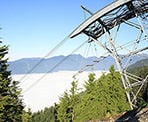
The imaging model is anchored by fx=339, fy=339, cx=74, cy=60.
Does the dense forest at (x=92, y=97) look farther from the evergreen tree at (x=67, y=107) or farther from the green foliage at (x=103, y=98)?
the evergreen tree at (x=67, y=107)

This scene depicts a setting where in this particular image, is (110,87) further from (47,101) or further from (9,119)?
(47,101)

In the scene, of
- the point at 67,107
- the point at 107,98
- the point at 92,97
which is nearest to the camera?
the point at 107,98

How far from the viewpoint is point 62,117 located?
2371 inches

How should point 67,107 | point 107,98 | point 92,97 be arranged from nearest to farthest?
1. point 107,98
2. point 92,97
3. point 67,107

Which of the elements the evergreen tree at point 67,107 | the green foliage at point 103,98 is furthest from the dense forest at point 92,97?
the evergreen tree at point 67,107

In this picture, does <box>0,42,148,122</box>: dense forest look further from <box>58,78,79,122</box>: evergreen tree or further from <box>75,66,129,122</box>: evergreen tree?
<box>58,78,79,122</box>: evergreen tree

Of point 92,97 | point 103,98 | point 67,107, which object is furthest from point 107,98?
point 67,107

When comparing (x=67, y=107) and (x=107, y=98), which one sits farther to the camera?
(x=67, y=107)

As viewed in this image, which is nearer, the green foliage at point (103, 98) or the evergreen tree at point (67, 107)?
the green foliage at point (103, 98)

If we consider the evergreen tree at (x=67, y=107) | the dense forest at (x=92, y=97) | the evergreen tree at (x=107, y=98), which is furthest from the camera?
the evergreen tree at (x=67, y=107)

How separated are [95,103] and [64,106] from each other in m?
20.0

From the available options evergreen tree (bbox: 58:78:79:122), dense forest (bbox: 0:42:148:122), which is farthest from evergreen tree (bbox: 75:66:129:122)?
evergreen tree (bbox: 58:78:79:122)

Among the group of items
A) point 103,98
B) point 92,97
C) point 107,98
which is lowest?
point 107,98

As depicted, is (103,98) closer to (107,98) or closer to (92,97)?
(107,98)
